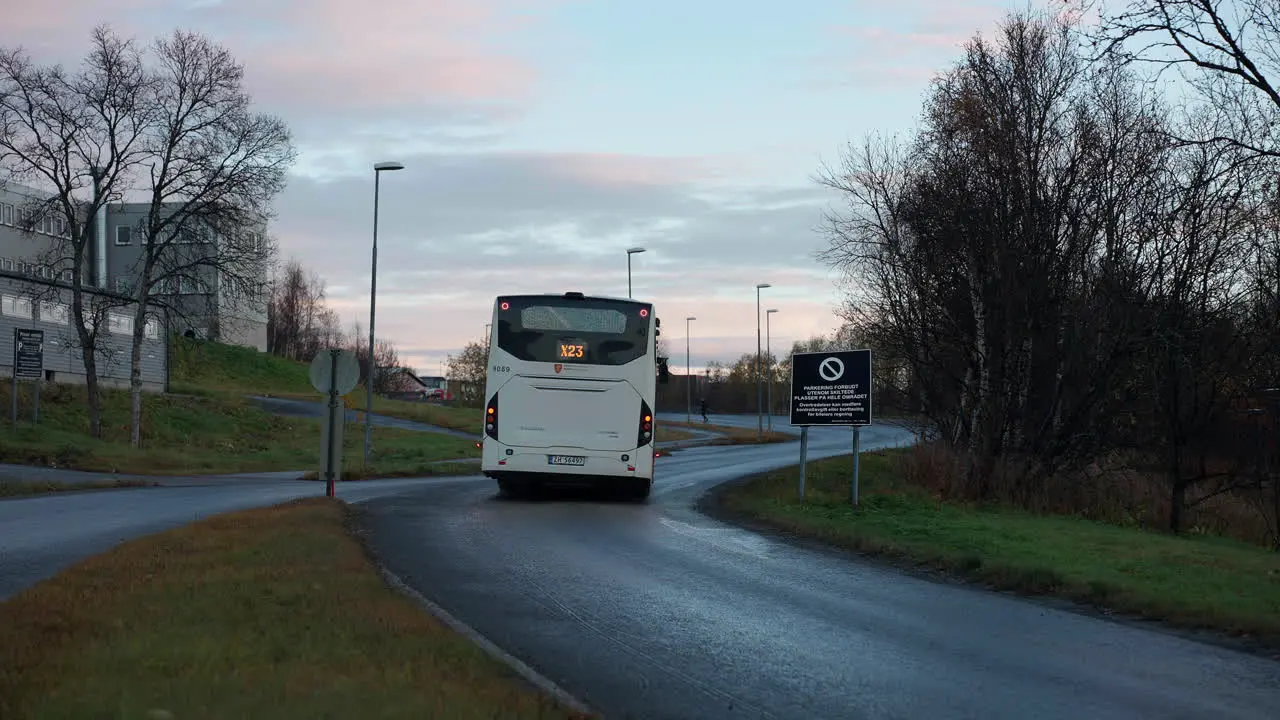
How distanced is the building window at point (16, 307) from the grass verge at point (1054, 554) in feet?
117

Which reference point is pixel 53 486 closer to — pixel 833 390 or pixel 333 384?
pixel 333 384

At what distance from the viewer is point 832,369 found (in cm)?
2077

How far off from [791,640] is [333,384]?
13090mm

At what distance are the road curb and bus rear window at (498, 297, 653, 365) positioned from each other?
1112 cm

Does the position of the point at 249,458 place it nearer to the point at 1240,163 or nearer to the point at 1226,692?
the point at 1240,163

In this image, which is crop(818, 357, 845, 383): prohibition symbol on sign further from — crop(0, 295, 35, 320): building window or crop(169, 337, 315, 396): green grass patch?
crop(169, 337, 315, 396): green grass patch

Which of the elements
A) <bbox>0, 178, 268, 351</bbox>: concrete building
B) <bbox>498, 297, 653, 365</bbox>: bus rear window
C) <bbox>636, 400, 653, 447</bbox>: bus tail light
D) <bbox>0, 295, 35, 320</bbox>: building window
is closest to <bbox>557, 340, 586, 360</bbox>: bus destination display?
<bbox>498, 297, 653, 365</bbox>: bus rear window

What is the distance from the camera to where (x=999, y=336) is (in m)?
27.2

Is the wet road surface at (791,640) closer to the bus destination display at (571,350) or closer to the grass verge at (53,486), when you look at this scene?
the bus destination display at (571,350)

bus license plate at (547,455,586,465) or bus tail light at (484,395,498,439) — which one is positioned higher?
bus tail light at (484,395,498,439)

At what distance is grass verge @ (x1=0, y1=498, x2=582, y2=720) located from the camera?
5.53 meters

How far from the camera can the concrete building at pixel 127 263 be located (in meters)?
41.2

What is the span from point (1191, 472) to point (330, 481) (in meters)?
19.1

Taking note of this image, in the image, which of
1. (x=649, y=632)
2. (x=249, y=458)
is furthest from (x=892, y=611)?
(x=249, y=458)
